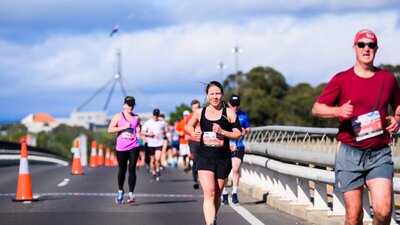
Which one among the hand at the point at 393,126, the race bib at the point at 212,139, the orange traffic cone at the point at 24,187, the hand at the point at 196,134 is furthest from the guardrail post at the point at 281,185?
the hand at the point at 393,126

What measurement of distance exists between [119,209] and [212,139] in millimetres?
4601

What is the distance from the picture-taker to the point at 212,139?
428 inches

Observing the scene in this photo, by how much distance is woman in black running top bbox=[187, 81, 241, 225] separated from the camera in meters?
10.8

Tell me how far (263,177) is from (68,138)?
174357 mm

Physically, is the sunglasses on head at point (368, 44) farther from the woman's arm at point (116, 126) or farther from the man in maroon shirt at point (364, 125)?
the woman's arm at point (116, 126)

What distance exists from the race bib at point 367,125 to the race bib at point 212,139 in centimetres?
331

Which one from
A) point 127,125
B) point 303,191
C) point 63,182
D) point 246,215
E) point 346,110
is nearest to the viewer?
point 346,110

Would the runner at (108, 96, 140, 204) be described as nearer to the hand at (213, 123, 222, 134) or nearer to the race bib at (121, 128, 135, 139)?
the race bib at (121, 128, 135, 139)

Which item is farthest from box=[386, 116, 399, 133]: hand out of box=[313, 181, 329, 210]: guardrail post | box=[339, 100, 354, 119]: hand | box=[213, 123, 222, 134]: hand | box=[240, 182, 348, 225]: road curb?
box=[313, 181, 329, 210]: guardrail post

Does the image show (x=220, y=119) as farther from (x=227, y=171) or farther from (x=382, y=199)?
(x=382, y=199)

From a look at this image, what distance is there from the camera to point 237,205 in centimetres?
1573

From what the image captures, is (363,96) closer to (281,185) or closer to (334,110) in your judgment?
(334,110)

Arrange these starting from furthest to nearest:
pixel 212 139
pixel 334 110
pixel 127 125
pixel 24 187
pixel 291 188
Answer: pixel 24 187, pixel 127 125, pixel 291 188, pixel 212 139, pixel 334 110

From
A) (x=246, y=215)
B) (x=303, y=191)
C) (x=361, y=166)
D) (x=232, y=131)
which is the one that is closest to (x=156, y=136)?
(x=246, y=215)
